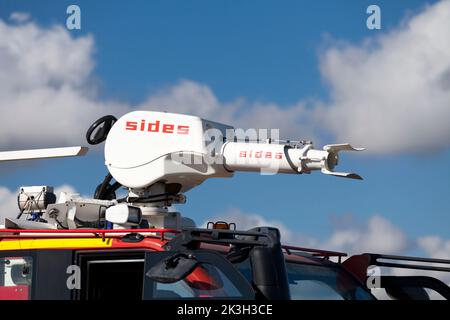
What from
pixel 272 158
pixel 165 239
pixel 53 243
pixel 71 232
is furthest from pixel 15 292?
pixel 272 158

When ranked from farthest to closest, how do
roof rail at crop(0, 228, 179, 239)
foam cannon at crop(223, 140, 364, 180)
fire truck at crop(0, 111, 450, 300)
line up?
foam cannon at crop(223, 140, 364, 180), roof rail at crop(0, 228, 179, 239), fire truck at crop(0, 111, 450, 300)

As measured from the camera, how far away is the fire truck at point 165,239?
25.8 ft

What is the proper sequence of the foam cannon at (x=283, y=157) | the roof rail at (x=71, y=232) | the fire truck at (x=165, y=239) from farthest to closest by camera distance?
the foam cannon at (x=283, y=157) < the roof rail at (x=71, y=232) < the fire truck at (x=165, y=239)

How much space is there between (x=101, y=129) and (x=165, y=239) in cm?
254

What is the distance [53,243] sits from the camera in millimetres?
8805

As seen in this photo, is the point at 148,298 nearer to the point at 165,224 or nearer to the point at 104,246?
the point at 104,246

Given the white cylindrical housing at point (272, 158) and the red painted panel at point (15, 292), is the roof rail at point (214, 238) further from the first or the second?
the white cylindrical housing at point (272, 158)

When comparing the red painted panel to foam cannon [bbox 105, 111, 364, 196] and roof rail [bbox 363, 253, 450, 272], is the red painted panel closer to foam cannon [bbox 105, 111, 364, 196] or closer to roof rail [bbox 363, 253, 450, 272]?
foam cannon [bbox 105, 111, 364, 196]

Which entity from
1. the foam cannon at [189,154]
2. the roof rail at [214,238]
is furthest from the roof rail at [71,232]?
the foam cannon at [189,154]

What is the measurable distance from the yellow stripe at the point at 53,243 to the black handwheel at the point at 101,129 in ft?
6.47

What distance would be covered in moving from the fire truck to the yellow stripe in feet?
0.04

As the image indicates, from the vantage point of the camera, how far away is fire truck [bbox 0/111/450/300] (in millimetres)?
7867

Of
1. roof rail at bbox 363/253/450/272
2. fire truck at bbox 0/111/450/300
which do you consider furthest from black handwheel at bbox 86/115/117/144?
roof rail at bbox 363/253/450/272

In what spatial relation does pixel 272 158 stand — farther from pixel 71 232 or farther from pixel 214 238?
pixel 71 232
